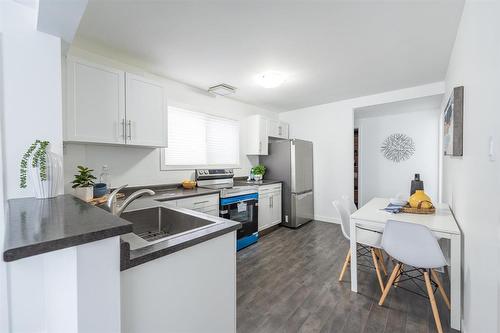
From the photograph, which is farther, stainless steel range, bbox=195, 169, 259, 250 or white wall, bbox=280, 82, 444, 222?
white wall, bbox=280, 82, 444, 222

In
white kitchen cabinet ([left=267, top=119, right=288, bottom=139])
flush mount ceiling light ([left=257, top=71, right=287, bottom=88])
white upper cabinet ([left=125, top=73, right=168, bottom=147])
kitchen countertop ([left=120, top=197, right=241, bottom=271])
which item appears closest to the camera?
kitchen countertop ([left=120, top=197, right=241, bottom=271])

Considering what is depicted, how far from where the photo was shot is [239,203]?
3150 mm

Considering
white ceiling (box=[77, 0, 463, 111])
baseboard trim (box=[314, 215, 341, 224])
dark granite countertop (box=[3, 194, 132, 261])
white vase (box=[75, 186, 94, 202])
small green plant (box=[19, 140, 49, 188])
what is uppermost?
white ceiling (box=[77, 0, 463, 111])

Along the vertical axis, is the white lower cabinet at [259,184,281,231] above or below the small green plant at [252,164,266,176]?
below

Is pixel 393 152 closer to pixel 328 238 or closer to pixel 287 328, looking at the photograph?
pixel 328 238

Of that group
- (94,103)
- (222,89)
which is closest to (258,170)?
(222,89)

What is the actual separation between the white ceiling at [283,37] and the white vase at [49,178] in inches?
50.5

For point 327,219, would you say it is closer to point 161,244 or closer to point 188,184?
point 188,184

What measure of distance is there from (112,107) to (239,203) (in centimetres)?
195

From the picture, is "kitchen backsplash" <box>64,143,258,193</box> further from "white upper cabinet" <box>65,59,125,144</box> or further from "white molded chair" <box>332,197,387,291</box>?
"white molded chair" <box>332,197,387,291</box>

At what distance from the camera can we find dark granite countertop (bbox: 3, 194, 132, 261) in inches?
20.6

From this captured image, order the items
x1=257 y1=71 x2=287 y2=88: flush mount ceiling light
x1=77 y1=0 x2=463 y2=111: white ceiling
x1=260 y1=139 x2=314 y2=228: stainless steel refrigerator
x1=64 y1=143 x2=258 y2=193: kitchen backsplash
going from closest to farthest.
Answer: x1=77 y1=0 x2=463 y2=111: white ceiling, x1=64 y1=143 x2=258 y2=193: kitchen backsplash, x1=257 y1=71 x2=287 y2=88: flush mount ceiling light, x1=260 y1=139 x2=314 y2=228: stainless steel refrigerator

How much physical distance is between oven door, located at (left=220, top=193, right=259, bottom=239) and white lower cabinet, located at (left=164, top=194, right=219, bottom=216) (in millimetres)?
108

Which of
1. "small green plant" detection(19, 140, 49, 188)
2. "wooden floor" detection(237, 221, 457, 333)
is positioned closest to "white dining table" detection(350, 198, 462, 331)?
"wooden floor" detection(237, 221, 457, 333)
